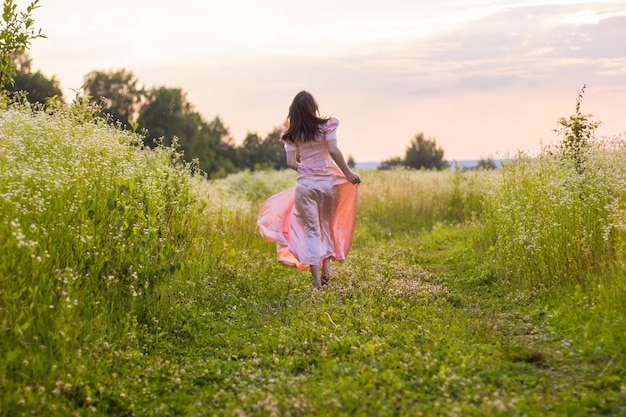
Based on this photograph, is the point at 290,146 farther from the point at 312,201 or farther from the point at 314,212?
the point at 314,212

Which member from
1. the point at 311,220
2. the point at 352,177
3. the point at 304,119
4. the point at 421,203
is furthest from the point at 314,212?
the point at 421,203

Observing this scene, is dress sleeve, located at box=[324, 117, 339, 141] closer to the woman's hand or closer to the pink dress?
the pink dress

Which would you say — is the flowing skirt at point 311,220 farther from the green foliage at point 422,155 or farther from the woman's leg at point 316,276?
the green foliage at point 422,155

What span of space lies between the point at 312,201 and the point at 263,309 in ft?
6.44

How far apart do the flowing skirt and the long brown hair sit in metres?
0.61

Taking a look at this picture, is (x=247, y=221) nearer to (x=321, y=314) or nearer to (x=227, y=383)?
(x=321, y=314)

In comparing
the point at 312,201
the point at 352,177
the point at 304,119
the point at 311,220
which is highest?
the point at 304,119

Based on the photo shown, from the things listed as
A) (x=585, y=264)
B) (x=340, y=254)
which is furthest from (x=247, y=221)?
(x=585, y=264)

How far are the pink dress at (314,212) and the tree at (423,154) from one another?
3425 cm

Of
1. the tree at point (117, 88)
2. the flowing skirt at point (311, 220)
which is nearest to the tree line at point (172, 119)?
the tree at point (117, 88)

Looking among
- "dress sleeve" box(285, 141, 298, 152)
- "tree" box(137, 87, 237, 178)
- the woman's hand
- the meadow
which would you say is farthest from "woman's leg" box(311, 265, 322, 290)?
"tree" box(137, 87, 237, 178)

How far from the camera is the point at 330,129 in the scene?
8.16 m

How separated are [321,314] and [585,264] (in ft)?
10.2

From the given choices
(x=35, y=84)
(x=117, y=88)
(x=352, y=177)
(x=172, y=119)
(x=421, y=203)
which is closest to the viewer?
(x=352, y=177)
